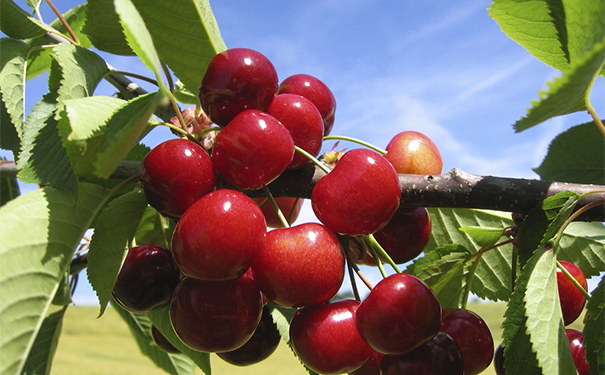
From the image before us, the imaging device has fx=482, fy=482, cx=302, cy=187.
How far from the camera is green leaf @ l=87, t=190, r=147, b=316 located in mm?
660

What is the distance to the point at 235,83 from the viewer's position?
63 cm

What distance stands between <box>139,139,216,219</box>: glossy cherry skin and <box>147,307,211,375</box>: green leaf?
0.99ft

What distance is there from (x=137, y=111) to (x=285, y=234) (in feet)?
0.71

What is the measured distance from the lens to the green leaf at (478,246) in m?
0.94

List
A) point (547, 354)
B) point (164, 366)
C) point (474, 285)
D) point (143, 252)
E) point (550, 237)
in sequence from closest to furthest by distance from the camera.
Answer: point (547, 354)
point (550, 237)
point (143, 252)
point (474, 285)
point (164, 366)

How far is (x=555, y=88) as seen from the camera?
0.42 meters

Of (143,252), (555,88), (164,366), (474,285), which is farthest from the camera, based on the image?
(164,366)

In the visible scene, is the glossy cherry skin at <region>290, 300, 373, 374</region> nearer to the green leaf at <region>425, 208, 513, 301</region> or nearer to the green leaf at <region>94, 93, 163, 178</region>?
the green leaf at <region>94, 93, 163, 178</region>

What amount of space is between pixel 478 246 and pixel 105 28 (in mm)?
789

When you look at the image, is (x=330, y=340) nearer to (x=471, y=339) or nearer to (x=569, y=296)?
(x=471, y=339)

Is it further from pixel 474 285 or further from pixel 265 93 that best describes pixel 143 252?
pixel 474 285

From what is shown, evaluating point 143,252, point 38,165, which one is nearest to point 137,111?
point 38,165

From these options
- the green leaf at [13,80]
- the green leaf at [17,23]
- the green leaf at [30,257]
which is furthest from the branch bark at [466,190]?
the green leaf at [17,23]

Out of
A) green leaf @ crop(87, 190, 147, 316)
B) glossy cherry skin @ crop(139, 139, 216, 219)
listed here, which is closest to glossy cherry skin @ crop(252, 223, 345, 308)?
glossy cherry skin @ crop(139, 139, 216, 219)
